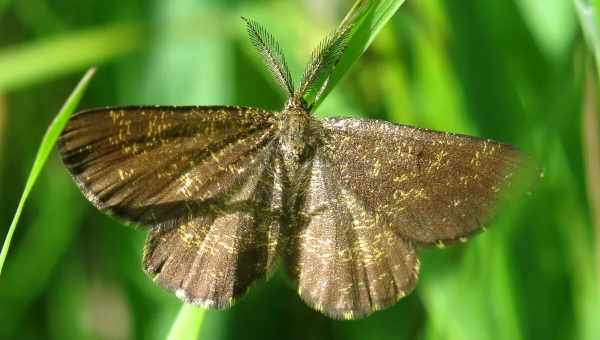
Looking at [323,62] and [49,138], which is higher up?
[323,62]

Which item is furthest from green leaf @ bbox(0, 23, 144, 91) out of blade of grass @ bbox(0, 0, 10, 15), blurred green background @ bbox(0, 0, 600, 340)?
blade of grass @ bbox(0, 0, 10, 15)

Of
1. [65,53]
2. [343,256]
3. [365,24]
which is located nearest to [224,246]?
[343,256]

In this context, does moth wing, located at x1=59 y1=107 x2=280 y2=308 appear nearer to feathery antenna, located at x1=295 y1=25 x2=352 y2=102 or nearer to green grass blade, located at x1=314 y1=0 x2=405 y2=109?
feathery antenna, located at x1=295 y1=25 x2=352 y2=102

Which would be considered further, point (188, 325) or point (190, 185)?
point (190, 185)

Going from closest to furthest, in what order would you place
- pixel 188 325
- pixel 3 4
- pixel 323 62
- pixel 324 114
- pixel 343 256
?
pixel 188 325, pixel 323 62, pixel 343 256, pixel 324 114, pixel 3 4

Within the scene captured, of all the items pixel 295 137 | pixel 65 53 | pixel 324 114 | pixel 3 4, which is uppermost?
pixel 3 4

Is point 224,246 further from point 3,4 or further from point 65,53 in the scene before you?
point 3,4

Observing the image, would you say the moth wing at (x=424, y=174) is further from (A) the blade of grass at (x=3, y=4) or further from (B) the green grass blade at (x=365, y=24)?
(A) the blade of grass at (x=3, y=4)
